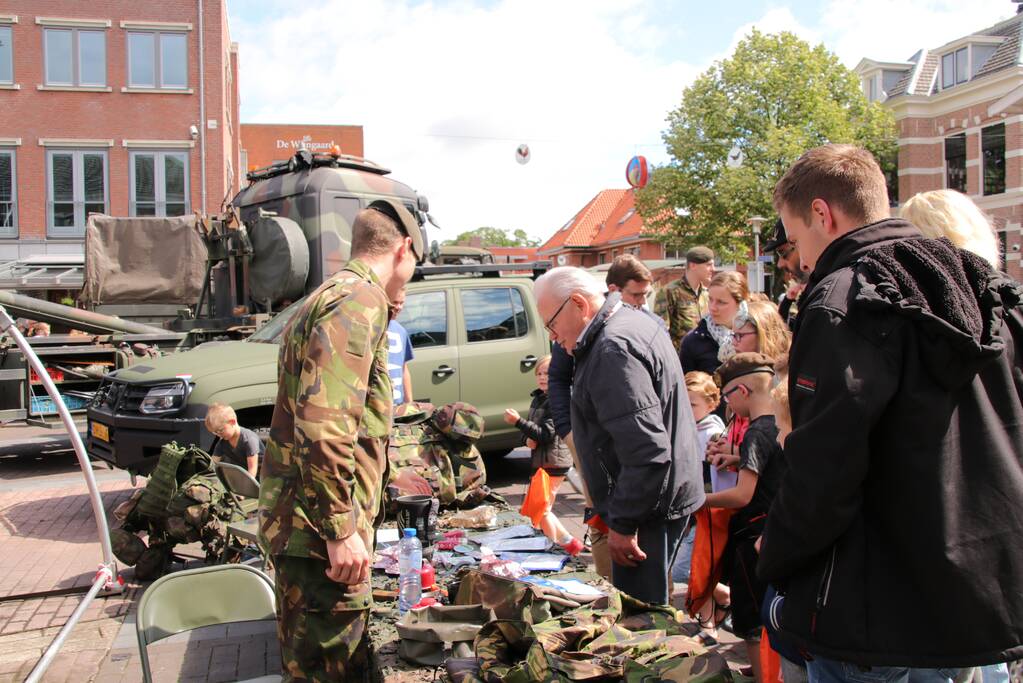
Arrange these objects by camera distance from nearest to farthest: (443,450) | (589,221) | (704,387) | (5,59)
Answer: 1. (704,387)
2. (443,450)
3. (5,59)
4. (589,221)

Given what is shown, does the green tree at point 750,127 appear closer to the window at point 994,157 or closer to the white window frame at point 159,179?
the window at point 994,157

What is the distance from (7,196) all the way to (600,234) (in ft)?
133

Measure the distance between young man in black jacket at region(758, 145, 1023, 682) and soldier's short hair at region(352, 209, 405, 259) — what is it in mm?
1472

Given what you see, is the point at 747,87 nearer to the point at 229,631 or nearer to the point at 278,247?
the point at 278,247

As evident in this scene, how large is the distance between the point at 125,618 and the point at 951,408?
4.75 metres

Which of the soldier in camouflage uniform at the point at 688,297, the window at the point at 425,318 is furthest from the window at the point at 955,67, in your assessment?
the window at the point at 425,318

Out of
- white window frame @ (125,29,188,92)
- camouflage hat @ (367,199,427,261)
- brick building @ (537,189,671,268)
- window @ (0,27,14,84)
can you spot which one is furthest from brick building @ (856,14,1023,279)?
window @ (0,27,14,84)

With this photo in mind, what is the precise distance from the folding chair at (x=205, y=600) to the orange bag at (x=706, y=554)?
177cm

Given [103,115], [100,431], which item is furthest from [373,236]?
[103,115]

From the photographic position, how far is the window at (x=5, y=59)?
2656cm

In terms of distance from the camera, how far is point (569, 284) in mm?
3303

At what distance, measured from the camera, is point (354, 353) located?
8.05 feet

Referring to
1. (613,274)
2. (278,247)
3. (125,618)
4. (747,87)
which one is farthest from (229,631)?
(747,87)

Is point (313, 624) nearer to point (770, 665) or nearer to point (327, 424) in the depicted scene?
point (327, 424)
